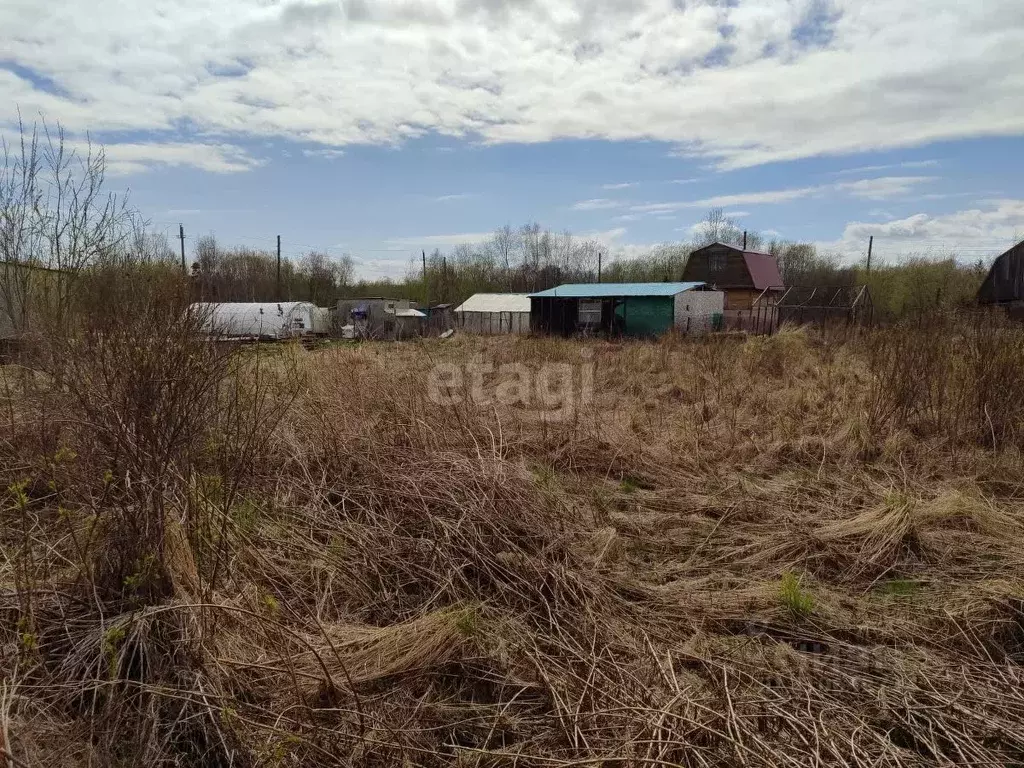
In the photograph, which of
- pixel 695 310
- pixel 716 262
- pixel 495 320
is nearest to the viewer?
pixel 695 310

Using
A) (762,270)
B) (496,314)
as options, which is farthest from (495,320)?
(762,270)

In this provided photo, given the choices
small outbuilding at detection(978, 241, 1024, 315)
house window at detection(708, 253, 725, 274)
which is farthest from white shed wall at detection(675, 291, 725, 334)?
small outbuilding at detection(978, 241, 1024, 315)

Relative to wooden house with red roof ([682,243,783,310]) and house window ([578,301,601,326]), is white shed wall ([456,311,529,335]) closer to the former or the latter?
house window ([578,301,601,326])

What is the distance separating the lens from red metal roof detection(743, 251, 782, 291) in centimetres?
3144

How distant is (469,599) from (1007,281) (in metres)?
31.7

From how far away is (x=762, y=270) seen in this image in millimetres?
32750

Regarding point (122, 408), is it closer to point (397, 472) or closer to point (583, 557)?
point (397, 472)

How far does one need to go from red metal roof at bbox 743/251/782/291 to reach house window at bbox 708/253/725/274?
1133 millimetres

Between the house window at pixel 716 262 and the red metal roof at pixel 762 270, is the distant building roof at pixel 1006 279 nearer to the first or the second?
the red metal roof at pixel 762 270

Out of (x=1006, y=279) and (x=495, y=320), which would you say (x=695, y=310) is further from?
(x=1006, y=279)

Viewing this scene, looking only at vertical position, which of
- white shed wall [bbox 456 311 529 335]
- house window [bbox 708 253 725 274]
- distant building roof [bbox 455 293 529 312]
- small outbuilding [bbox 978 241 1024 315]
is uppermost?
house window [bbox 708 253 725 274]

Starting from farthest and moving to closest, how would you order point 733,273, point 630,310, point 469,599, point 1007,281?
point 733,273 → point 1007,281 → point 630,310 → point 469,599

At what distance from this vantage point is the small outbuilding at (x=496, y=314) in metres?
33.6

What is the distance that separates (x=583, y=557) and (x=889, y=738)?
1.76 meters
